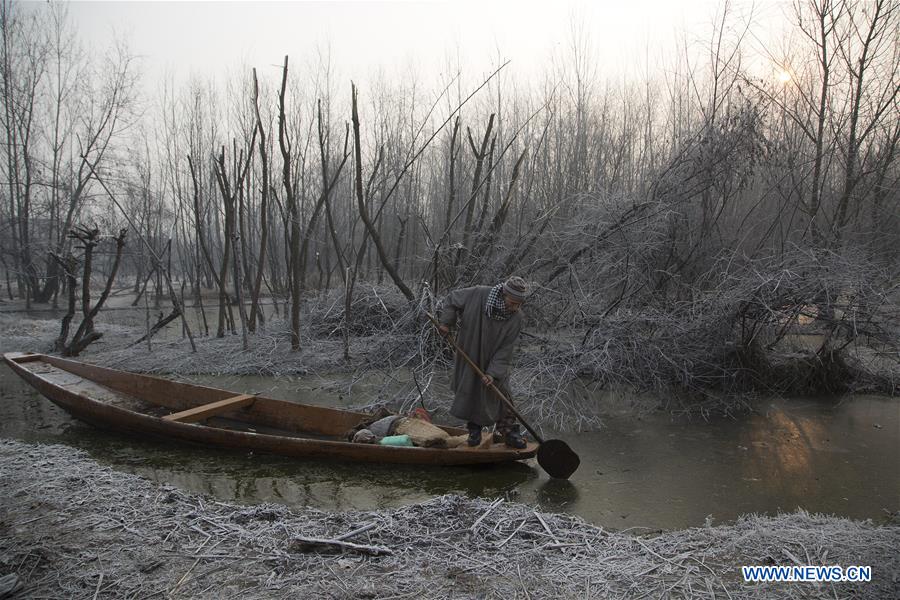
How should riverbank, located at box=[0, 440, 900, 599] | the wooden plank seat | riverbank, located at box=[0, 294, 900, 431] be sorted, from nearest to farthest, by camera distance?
riverbank, located at box=[0, 440, 900, 599] < the wooden plank seat < riverbank, located at box=[0, 294, 900, 431]

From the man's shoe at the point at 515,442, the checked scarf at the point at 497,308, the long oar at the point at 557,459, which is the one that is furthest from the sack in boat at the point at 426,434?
the checked scarf at the point at 497,308

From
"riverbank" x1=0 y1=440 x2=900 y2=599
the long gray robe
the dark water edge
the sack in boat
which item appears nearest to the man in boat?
the long gray robe

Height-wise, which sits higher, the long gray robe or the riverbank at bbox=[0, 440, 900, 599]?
the long gray robe

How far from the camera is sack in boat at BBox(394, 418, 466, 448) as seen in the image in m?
4.61

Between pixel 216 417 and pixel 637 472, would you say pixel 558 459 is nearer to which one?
pixel 637 472

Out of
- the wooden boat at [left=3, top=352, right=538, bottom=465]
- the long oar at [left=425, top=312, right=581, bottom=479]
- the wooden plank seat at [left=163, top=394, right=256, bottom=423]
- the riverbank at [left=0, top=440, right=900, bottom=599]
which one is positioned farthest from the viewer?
the wooden plank seat at [left=163, top=394, right=256, bottom=423]

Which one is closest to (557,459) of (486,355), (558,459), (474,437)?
(558,459)

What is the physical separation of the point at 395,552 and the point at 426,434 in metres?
1.59

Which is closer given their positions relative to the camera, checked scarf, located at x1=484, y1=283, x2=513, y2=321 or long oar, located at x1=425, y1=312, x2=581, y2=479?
long oar, located at x1=425, y1=312, x2=581, y2=479

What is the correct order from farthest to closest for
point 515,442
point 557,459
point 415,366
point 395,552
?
point 415,366 → point 515,442 → point 557,459 → point 395,552

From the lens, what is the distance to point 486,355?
4.69 metres

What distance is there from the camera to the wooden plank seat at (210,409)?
17.0ft

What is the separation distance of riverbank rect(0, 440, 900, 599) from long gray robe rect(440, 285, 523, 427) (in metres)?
0.99

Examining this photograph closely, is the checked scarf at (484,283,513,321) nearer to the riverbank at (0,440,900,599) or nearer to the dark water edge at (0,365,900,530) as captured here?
the dark water edge at (0,365,900,530)
